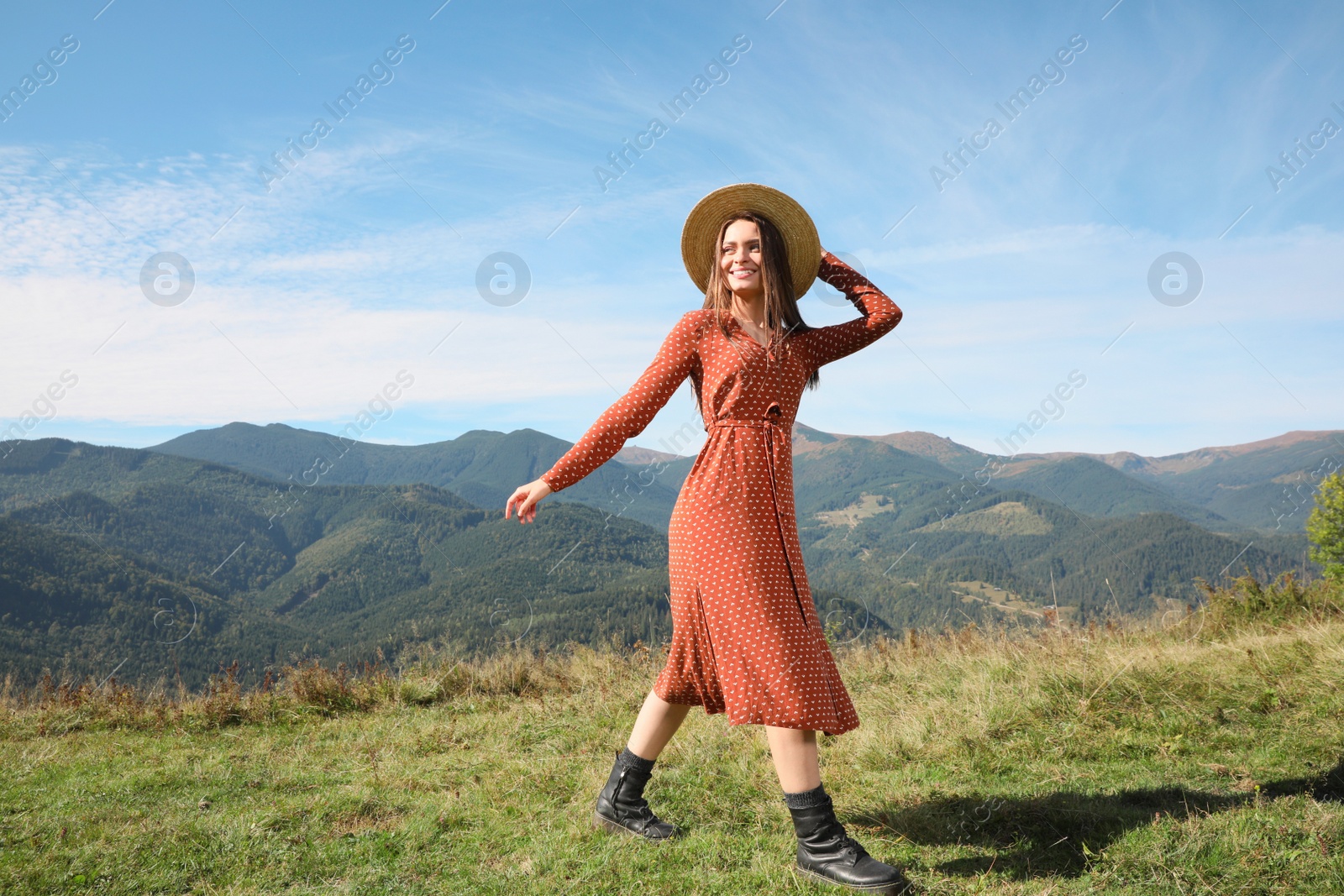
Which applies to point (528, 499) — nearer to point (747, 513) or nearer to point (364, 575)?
point (747, 513)

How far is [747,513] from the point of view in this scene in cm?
261

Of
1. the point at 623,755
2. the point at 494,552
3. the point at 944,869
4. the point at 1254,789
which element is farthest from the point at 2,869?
the point at 494,552

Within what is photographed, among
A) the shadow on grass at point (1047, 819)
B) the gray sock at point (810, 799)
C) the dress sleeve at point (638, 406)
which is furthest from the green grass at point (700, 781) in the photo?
the dress sleeve at point (638, 406)

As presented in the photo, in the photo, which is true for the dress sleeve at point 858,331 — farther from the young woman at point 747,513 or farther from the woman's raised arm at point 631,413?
the woman's raised arm at point 631,413

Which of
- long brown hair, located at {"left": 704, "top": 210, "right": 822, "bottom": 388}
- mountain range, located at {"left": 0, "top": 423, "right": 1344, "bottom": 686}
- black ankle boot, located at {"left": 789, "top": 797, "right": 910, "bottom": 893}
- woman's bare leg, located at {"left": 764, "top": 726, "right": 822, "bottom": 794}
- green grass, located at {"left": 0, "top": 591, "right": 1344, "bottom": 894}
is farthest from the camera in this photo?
mountain range, located at {"left": 0, "top": 423, "right": 1344, "bottom": 686}

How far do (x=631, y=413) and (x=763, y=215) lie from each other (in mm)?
917

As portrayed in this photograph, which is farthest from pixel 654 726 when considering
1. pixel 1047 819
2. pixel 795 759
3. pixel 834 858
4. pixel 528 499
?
pixel 1047 819

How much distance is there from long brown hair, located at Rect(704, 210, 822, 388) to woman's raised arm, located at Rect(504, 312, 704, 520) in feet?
0.44

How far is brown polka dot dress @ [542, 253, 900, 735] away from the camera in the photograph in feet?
8.24

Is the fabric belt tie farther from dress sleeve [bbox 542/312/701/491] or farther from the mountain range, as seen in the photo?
the mountain range

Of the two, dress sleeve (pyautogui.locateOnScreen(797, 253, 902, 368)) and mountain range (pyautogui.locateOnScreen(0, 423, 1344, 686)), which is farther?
mountain range (pyautogui.locateOnScreen(0, 423, 1344, 686))

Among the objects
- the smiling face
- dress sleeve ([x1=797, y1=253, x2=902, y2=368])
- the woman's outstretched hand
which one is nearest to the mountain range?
dress sleeve ([x1=797, y1=253, x2=902, y2=368])

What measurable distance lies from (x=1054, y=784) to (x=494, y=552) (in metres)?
146

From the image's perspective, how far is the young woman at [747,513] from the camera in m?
2.49
